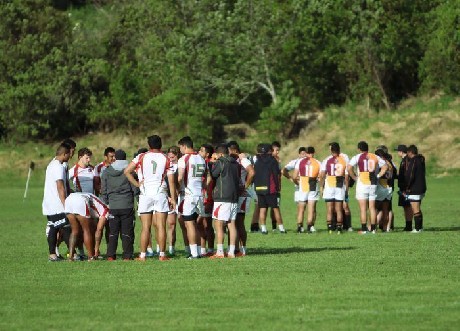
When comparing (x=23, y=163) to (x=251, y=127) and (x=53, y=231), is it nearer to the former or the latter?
(x=251, y=127)

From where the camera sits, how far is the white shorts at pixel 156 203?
21.5 metres

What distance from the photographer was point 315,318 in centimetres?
1406

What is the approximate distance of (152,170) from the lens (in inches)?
842

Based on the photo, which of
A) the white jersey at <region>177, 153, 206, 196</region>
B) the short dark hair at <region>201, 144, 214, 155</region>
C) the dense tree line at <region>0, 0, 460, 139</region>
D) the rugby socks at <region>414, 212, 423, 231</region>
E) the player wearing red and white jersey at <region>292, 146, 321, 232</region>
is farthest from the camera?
the dense tree line at <region>0, 0, 460, 139</region>

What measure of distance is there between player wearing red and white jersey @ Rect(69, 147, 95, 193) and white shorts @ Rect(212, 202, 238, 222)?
7.79ft

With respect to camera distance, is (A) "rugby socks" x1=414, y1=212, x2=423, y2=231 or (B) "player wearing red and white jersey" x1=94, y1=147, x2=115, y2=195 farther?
(A) "rugby socks" x1=414, y1=212, x2=423, y2=231

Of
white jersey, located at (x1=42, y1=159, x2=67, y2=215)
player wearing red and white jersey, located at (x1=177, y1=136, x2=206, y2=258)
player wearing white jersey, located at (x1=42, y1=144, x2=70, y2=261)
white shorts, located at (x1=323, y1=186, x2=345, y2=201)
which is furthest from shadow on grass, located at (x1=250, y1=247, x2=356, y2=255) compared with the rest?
white shorts, located at (x1=323, y1=186, x2=345, y2=201)

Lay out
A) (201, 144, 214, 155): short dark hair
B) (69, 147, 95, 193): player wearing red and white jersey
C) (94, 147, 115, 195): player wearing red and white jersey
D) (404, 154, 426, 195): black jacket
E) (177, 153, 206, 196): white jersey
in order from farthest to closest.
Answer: (404, 154, 426, 195): black jacket, (94, 147, 115, 195): player wearing red and white jersey, (201, 144, 214, 155): short dark hair, (69, 147, 95, 193): player wearing red and white jersey, (177, 153, 206, 196): white jersey

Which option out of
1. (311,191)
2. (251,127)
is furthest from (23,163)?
(311,191)

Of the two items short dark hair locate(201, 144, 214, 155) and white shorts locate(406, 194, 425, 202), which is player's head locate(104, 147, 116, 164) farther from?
white shorts locate(406, 194, 425, 202)

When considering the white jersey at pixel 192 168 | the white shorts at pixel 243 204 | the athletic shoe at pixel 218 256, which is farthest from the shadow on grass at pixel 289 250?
the white jersey at pixel 192 168

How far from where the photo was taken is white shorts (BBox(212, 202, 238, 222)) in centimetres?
2205

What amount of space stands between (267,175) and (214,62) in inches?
1682

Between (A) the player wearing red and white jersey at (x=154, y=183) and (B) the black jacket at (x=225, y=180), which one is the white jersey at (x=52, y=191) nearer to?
(A) the player wearing red and white jersey at (x=154, y=183)
